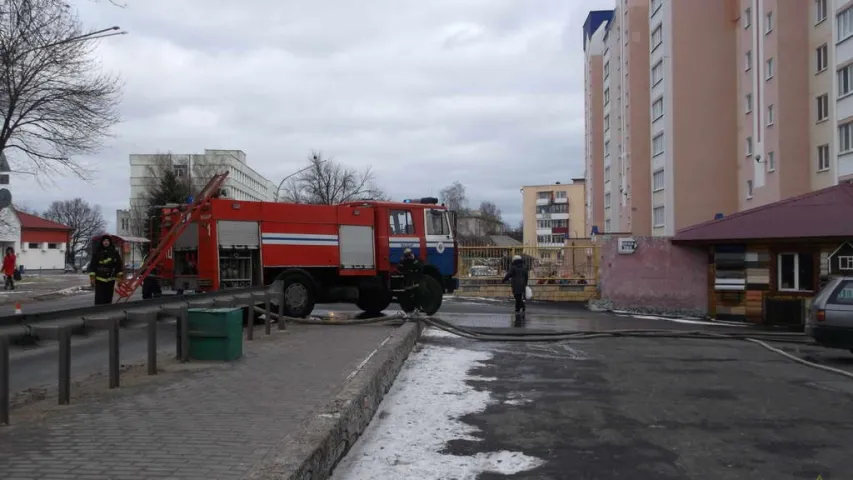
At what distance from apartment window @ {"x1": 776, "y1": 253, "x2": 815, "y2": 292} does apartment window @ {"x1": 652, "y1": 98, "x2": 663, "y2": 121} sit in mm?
27057

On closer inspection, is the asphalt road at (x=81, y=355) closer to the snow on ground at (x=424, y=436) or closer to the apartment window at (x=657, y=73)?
the snow on ground at (x=424, y=436)

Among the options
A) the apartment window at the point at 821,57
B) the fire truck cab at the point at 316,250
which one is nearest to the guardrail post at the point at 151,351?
the fire truck cab at the point at 316,250

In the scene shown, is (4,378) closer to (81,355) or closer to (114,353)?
(114,353)

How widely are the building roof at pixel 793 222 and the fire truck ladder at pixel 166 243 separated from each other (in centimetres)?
1462

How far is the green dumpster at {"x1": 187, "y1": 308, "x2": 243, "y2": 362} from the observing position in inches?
357

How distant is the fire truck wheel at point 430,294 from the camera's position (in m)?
17.0

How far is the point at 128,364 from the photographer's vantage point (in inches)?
365

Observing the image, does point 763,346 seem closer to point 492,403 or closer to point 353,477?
point 492,403

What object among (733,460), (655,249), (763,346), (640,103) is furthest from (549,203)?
(733,460)

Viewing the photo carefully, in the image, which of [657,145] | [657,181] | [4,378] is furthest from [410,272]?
[657,181]

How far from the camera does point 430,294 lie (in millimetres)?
17188

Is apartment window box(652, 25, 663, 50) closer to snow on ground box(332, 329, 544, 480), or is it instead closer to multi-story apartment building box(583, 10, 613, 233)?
multi-story apartment building box(583, 10, 613, 233)

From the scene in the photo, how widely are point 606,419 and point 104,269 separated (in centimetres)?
1145

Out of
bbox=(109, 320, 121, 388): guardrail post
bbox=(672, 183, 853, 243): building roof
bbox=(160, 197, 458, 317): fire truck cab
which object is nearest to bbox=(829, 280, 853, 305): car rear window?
bbox=(672, 183, 853, 243): building roof
